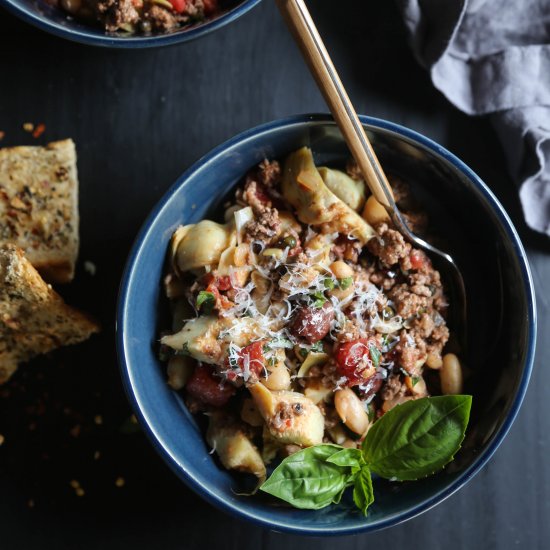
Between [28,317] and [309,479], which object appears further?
[28,317]

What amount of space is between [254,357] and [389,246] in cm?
70

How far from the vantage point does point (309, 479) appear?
2676mm

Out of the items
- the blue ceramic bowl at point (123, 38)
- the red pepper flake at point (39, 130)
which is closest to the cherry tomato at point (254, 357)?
the blue ceramic bowl at point (123, 38)

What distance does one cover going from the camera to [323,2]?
3.53 meters

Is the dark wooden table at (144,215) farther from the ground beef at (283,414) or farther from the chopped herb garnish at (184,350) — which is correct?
the ground beef at (283,414)

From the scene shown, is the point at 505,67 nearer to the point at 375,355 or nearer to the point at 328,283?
the point at 328,283

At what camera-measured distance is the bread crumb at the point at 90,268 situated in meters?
3.47

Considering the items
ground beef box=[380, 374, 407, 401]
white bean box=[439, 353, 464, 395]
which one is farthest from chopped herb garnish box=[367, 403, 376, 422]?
white bean box=[439, 353, 464, 395]

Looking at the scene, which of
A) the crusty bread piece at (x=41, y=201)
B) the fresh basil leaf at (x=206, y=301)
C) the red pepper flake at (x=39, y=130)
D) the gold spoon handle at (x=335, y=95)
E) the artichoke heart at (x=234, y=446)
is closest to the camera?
the gold spoon handle at (x=335, y=95)

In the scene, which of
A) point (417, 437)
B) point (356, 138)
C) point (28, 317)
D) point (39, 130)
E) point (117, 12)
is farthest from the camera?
point (39, 130)

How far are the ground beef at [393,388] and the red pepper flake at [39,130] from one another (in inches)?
79.2

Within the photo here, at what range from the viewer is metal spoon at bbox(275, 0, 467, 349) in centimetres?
255

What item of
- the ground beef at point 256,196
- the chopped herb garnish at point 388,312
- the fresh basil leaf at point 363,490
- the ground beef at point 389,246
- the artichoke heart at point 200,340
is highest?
the ground beef at point 256,196

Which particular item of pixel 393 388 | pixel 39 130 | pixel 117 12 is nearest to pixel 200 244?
pixel 393 388
